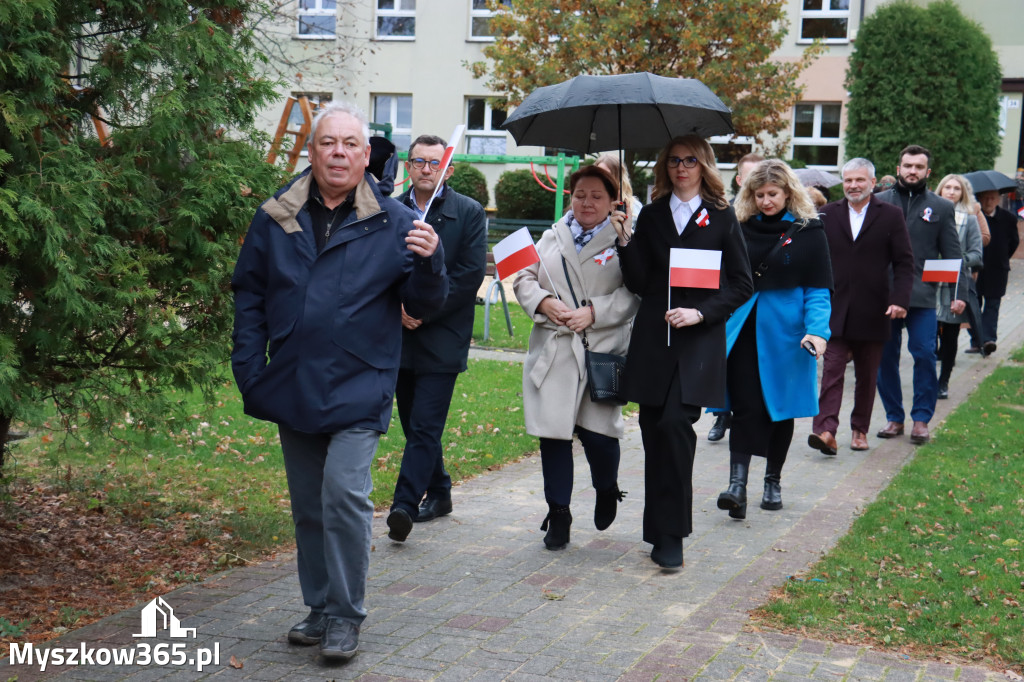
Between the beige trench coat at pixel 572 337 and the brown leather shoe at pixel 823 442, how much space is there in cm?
346

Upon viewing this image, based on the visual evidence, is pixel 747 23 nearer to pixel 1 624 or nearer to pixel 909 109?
pixel 909 109

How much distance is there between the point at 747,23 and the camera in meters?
23.9

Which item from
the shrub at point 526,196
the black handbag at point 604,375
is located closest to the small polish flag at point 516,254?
the black handbag at point 604,375

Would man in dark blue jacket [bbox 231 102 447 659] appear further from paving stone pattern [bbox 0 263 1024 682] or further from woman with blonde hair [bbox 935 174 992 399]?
woman with blonde hair [bbox 935 174 992 399]

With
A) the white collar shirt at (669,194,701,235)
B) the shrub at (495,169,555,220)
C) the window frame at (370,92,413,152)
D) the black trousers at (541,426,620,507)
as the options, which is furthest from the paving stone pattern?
the window frame at (370,92,413,152)

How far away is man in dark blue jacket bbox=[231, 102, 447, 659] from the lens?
15.4ft

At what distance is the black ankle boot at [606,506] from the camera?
259 inches

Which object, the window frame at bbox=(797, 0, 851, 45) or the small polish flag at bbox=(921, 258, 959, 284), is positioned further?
the window frame at bbox=(797, 0, 851, 45)

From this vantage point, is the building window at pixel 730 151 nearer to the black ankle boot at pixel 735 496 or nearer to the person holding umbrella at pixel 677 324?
the black ankle boot at pixel 735 496

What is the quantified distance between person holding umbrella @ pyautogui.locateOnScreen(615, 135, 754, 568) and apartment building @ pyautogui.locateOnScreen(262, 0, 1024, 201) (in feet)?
84.9

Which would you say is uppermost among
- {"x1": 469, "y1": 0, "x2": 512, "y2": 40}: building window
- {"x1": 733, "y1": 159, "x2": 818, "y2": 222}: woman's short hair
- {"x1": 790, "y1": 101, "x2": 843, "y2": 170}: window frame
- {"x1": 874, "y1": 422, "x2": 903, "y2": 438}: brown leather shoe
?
{"x1": 469, "y1": 0, "x2": 512, "y2": 40}: building window

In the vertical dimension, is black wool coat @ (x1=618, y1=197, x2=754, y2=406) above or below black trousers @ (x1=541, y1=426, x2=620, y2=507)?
above

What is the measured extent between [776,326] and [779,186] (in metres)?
0.86

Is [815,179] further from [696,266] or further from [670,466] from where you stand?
[670,466]
